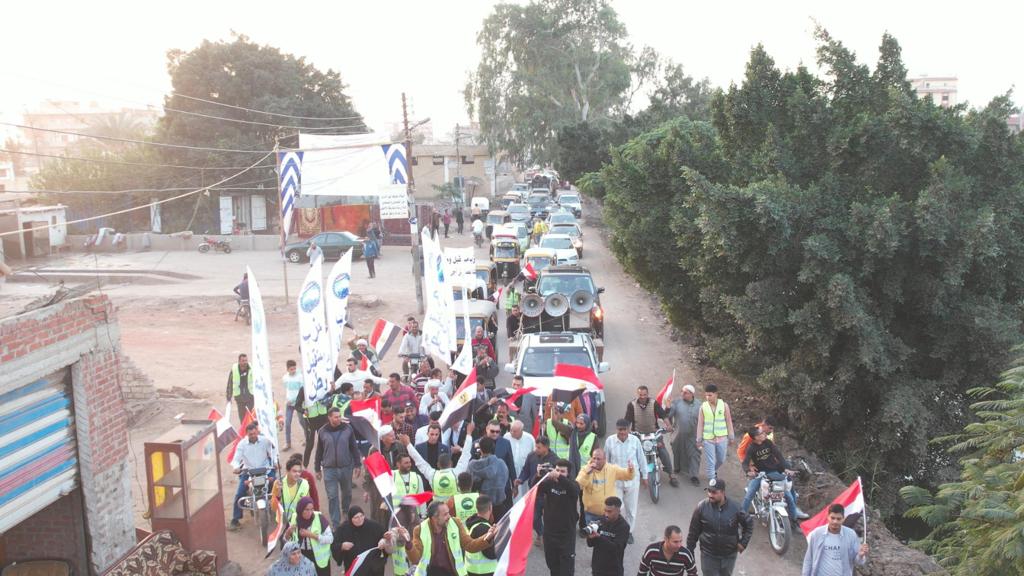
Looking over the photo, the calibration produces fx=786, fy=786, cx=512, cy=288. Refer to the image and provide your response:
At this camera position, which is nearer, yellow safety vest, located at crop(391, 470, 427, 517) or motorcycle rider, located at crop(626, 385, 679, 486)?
yellow safety vest, located at crop(391, 470, 427, 517)

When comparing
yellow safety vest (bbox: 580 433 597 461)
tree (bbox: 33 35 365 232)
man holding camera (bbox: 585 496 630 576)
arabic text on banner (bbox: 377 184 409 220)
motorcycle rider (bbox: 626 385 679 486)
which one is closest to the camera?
man holding camera (bbox: 585 496 630 576)

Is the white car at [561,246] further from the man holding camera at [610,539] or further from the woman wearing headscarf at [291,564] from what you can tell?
the woman wearing headscarf at [291,564]

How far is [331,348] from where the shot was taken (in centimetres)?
1193

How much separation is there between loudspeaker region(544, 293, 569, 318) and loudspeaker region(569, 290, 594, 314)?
37.6 inches

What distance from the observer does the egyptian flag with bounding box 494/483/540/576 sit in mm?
6898

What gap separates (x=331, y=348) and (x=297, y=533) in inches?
185

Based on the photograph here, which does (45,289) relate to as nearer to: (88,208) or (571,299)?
(571,299)

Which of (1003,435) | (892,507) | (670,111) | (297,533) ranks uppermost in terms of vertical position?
(670,111)

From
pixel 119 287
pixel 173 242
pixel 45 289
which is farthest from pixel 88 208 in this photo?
pixel 45 289

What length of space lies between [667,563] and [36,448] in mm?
5599

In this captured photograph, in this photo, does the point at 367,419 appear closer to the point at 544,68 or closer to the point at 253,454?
the point at 253,454

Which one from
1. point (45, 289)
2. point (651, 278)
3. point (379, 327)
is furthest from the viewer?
point (651, 278)

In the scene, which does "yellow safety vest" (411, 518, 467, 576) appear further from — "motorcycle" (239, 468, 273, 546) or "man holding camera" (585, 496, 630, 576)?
"motorcycle" (239, 468, 273, 546)

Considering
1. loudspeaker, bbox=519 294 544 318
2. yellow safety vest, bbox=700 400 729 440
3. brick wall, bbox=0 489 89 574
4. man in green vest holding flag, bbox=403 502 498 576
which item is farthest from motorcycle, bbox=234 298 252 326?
man in green vest holding flag, bbox=403 502 498 576
